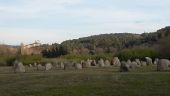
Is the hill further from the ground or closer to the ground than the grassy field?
further from the ground

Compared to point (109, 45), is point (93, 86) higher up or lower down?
lower down

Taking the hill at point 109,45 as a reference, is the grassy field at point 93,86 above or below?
below

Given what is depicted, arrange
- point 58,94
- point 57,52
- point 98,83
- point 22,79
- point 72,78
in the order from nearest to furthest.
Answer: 1. point 58,94
2. point 98,83
3. point 72,78
4. point 22,79
5. point 57,52

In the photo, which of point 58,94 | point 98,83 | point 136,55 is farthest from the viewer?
point 136,55

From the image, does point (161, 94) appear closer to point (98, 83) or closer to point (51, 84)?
point (98, 83)

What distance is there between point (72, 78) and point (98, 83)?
287cm

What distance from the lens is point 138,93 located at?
2123 centimetres

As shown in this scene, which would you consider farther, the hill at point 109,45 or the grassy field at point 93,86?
the hill at point 109,45

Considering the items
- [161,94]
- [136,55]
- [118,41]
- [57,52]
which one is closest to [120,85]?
[161,94]

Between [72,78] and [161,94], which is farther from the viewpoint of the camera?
[72,78]

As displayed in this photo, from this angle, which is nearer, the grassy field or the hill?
the grassy field

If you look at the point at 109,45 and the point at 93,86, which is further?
the point at 109,45

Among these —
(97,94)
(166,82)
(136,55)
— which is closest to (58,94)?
(97,94)

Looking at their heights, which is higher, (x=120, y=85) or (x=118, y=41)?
(x=118, y=41)
